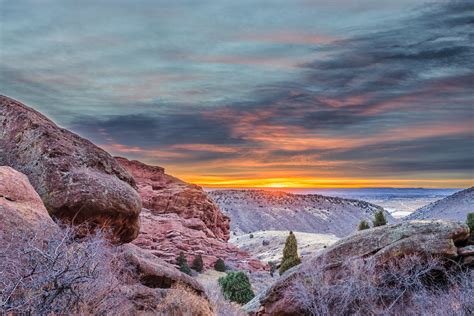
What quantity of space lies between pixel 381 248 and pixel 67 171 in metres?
13.7

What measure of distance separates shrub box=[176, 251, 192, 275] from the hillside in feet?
213

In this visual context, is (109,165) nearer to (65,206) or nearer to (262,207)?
(65,206)

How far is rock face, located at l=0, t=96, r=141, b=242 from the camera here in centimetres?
1570

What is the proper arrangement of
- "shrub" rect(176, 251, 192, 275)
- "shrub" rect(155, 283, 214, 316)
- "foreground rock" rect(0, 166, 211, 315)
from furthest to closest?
"shrub" rect(176, 251, 192, 275) < "shrub" rect(155, 283, 214, 316) < "foreground rock" rect(0, 166, 211, 315)

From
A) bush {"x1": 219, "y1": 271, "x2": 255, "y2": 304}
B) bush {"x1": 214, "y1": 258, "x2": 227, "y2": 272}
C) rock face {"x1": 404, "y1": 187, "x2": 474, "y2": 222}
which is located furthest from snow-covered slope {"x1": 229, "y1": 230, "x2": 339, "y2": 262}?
bush {"x1": 219, "y1": 271, "x2": 255, "y2": 304}

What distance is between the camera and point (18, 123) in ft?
58.6

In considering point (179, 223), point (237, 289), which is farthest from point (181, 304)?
point (179, 223)

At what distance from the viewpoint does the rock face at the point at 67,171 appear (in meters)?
15.7

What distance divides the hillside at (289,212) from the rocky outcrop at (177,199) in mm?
49411

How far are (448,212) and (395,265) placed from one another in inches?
2908

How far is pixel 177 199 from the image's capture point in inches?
2191

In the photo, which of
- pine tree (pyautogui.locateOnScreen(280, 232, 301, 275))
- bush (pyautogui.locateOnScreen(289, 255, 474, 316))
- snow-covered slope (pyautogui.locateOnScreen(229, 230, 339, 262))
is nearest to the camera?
bush (pyautogui.locateOnScreen(289, 255, 474, 316))

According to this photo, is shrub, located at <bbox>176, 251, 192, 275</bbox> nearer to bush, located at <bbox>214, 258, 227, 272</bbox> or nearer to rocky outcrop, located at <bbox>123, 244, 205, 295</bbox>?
bush, located at <bbox>214, 258, 227, 272</bbox>

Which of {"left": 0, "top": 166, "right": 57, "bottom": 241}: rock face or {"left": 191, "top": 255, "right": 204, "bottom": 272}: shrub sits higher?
{"left": 0, "top": 166, "right": 57, "bottom": 241}: rock face
